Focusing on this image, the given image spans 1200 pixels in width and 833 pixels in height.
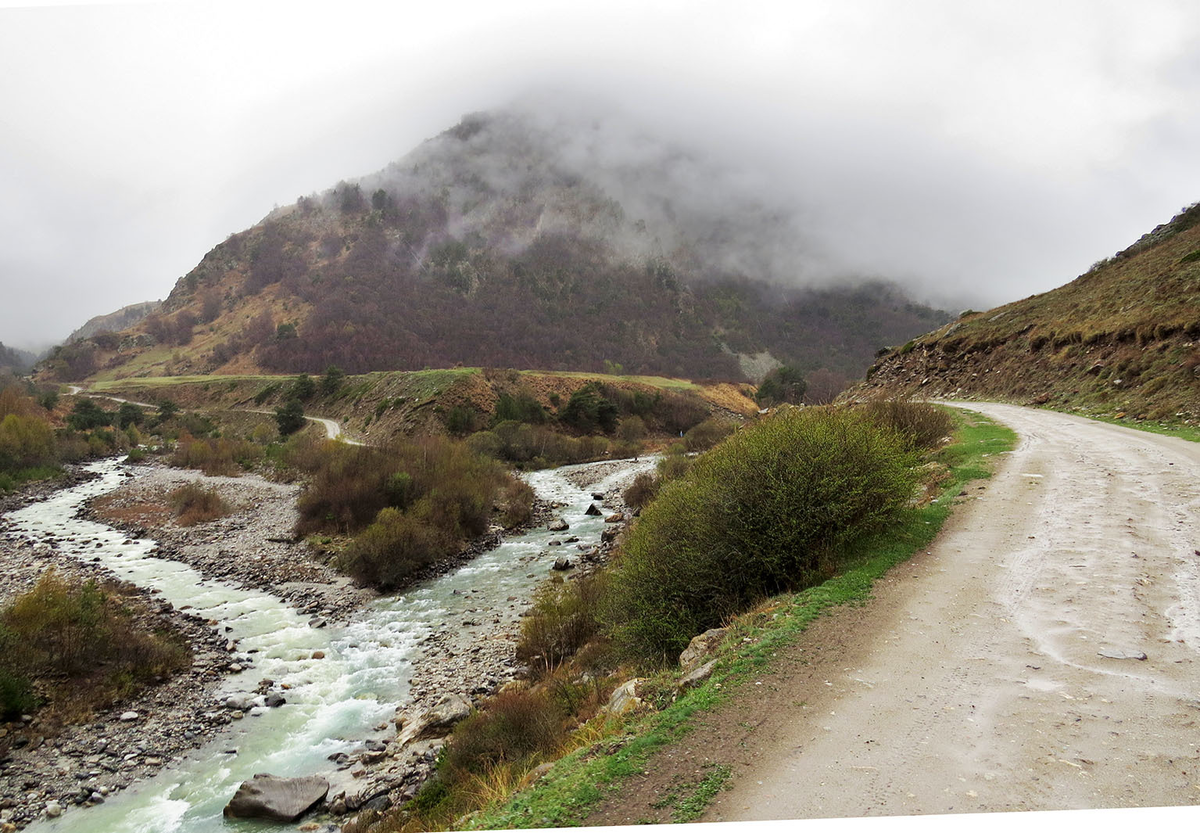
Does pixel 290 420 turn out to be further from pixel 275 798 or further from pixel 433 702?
pixel 275 798

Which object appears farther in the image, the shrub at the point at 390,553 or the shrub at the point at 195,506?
the shrub at the point at 195,506

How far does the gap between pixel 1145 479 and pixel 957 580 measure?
652 centimetres

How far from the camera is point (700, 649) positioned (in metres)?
7.53

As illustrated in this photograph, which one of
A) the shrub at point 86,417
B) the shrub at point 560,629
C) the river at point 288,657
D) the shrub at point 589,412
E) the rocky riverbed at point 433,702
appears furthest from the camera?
the shrub at point 589,412

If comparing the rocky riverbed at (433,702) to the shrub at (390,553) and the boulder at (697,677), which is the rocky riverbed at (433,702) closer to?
the shrub at (390,553)

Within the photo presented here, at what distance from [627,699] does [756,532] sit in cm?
345

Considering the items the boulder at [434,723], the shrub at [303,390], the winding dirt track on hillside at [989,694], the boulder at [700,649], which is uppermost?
the shrub at [303,390]

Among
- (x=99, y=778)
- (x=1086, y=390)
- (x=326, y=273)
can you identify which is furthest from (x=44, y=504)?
(x=326, y=273)

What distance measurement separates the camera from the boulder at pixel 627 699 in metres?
6.70

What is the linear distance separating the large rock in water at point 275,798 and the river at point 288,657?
20 cm

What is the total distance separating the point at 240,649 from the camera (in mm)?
15742

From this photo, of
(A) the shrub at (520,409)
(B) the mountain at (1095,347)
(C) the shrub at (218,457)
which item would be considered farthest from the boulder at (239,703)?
(A) the shrub at (520,409)

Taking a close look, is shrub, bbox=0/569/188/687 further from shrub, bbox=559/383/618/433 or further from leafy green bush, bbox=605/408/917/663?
shrub, bbox=559/383/618/433

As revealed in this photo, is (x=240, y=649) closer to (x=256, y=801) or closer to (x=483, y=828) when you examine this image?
(x=256, y=801)
